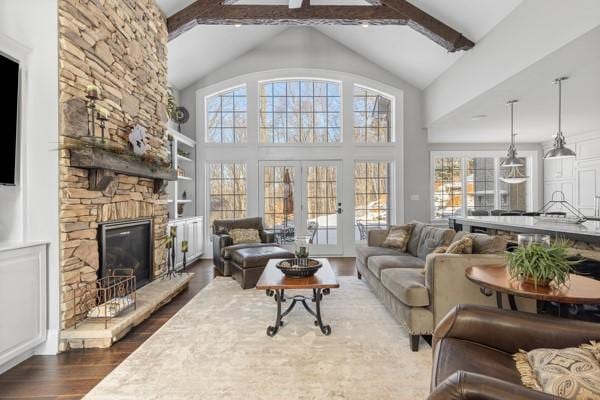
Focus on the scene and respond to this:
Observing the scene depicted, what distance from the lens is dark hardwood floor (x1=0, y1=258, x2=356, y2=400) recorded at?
201 cm

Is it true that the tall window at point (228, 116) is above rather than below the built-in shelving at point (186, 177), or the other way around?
above

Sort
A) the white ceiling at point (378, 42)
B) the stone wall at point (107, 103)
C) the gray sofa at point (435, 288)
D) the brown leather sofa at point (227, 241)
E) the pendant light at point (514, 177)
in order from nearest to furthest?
the gray sofa at point (435, 288) → the stone wall at point (107, 103) → the white ceiling at point (378, 42) → the pendant light at point (514, 177) → the brown leather sofa at point (227, 241)

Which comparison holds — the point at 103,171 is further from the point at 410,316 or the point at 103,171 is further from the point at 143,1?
the point at 410,316

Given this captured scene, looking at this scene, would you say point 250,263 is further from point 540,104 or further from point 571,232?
point 540,104

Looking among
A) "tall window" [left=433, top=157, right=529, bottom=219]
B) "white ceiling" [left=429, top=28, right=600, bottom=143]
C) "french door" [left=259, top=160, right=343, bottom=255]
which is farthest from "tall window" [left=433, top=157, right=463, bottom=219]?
"french door" [left=259, top=160, right=343, bottom=255]

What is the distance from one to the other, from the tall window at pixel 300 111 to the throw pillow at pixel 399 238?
269 cm

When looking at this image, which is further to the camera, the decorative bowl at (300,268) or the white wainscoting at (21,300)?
the decorative bowl at (300,268)

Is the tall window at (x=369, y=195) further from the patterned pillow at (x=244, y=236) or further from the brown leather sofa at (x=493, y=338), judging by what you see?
the brown leather sofa at (x=493, y=338)

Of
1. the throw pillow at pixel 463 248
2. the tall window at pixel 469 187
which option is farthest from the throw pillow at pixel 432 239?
the tall window at pixel 469 187

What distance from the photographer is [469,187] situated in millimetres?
7352

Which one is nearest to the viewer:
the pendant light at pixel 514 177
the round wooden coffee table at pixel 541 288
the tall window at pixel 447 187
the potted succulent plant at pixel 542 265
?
the round wooden coffee table at pixel 541 288

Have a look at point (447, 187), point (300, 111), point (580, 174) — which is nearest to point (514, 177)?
point (447, 187)

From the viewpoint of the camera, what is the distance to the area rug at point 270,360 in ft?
6.50

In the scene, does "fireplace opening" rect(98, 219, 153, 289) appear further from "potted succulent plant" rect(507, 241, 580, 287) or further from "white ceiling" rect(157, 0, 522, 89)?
"potted succulent plant" rect(507, 241, 580, 287)
